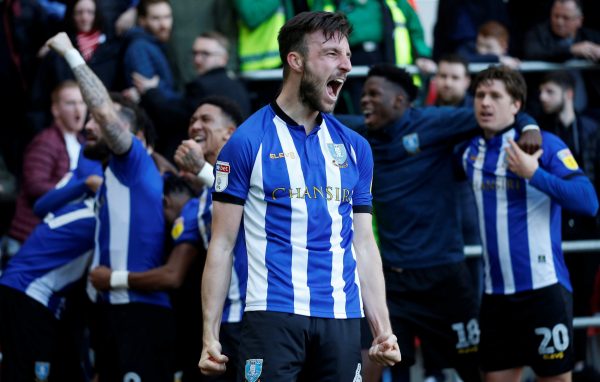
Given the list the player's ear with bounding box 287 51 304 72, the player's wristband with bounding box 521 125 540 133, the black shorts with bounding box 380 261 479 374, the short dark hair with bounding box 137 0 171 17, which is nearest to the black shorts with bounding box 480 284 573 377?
the black shorts with bounding box 380 261 479 374

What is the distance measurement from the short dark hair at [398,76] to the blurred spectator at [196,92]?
1400 mm

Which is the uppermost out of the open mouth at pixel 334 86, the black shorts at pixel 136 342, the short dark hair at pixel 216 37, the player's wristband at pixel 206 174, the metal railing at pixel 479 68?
the short dark hair at pixel 216 37

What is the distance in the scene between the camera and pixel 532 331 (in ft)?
25.1

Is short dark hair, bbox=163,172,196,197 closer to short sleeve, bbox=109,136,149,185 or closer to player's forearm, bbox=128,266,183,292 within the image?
short sleeve, bbox=109,136,149,185

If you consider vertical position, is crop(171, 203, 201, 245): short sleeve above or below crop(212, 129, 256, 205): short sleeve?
→ below

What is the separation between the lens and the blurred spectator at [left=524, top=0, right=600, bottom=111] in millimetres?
10688

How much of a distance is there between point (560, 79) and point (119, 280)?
4438mm

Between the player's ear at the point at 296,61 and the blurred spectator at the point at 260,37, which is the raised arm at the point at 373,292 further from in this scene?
the blurred spectator at the point at 260,37

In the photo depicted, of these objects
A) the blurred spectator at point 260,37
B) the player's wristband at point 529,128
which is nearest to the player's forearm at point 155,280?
the player's wristband at point 529,128

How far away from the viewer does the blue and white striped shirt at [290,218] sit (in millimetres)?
5434

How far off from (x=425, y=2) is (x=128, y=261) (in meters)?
5.73

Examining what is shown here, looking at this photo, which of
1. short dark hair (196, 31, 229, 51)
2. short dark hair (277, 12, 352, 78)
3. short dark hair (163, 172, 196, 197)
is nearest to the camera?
short dark hair (277, 12, 352, 78)

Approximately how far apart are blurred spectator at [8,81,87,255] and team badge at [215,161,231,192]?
4.04m

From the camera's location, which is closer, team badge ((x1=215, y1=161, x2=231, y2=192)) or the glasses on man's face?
team badge ((x1=215, y1=161, x2=231, y2=192))
